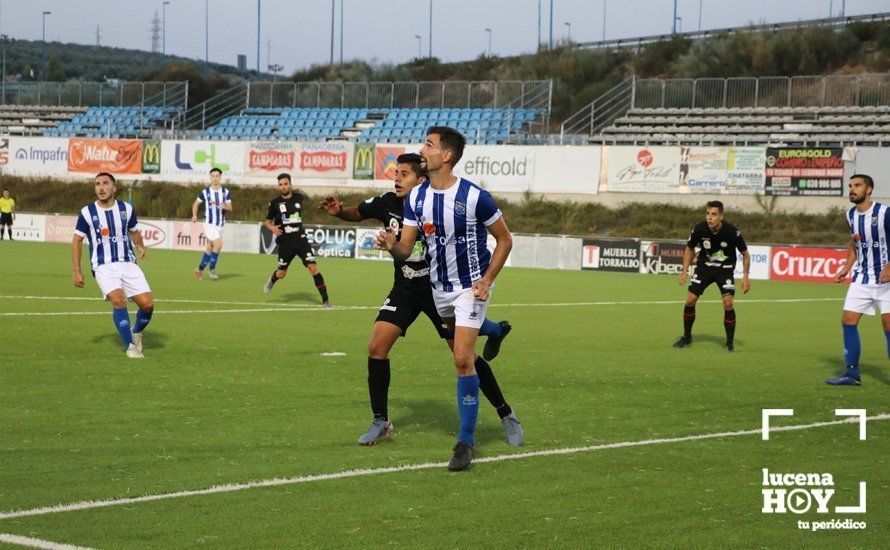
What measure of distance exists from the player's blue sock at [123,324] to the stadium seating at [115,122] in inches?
1907

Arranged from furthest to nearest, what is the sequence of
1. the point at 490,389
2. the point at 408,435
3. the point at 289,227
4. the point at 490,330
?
the point at 289,227, the point at 408,435, the point at 490,330, the point at 490,389

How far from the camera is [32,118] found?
65.9 meters

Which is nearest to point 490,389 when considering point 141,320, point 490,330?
point 490,330

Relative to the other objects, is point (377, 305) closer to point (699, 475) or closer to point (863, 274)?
point (863, 274)

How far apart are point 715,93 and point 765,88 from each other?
86.4 inches

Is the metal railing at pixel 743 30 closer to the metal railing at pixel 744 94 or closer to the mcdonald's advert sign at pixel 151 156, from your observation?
the metal railing at pixel 744 94

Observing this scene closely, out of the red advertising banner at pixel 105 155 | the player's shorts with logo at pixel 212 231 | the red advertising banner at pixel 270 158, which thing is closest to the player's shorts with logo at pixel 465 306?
the player's shorts with logo at pixel 212 231

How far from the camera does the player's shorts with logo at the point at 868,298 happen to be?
1215 cm

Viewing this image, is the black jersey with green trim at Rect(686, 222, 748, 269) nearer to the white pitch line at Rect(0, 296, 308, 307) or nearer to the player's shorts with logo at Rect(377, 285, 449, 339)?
the white pitch line at Rect(0, 296, 308, 307)

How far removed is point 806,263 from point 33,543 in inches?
1265

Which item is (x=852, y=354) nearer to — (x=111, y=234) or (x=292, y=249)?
(x=111, y=234)

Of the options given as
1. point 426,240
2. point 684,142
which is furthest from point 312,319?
point 684,142

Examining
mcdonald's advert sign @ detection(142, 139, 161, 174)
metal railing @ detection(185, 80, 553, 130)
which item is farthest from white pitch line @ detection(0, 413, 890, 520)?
mcdonald's advert sign @ detection(142, 139, 161, 174)

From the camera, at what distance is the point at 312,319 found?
58.7 feet
